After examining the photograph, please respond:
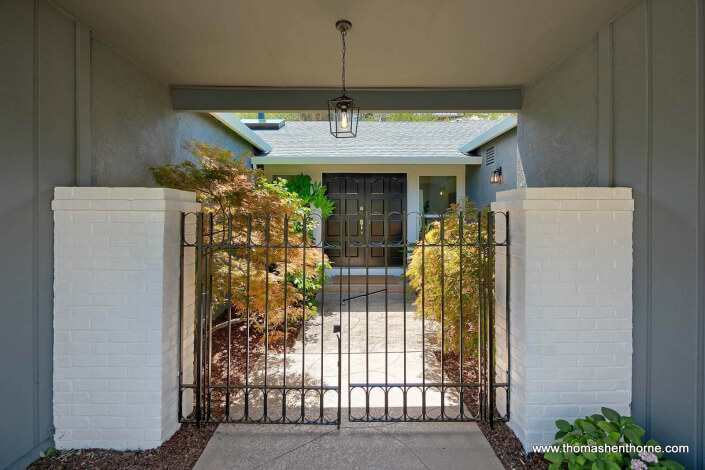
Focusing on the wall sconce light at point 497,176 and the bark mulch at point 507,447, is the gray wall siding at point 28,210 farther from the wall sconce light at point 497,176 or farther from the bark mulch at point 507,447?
the wall sconce light at point 497,176

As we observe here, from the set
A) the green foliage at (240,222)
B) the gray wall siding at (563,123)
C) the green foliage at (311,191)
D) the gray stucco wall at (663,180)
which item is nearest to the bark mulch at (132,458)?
the green foliage at (240,222)

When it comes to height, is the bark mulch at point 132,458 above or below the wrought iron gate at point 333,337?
below

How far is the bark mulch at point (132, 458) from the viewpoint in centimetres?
240

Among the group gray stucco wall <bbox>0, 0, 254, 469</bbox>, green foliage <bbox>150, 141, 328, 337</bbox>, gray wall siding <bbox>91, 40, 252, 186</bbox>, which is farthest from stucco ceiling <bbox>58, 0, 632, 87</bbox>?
green foliage <bbox>150, 141, 328, 337</bbox>

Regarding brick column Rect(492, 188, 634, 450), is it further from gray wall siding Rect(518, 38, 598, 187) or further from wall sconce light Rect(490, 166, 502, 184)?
wall sconce light Rect(490, 166, 502, 184)

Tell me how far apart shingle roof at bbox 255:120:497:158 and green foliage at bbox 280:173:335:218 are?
0.58 metres

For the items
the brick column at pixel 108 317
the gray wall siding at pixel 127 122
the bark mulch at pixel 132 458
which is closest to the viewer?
the bark mulch at pixel 132 458

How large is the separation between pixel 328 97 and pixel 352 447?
12.2 feet

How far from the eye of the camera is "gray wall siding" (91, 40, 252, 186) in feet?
10.3

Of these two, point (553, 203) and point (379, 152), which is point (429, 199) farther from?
point (553, 203)

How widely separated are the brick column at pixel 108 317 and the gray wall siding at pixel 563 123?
139 inches

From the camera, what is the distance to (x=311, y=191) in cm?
834

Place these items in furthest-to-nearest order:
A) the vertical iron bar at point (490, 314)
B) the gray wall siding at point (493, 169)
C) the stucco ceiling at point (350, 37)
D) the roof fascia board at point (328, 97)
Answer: the gray wall siding at point (493, 169) → the roof fascia board at point (328, 97) → the vertical iron bar at point (490, 314) → the stucco ceiling at point (350, 37)

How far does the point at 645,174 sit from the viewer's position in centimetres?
251
